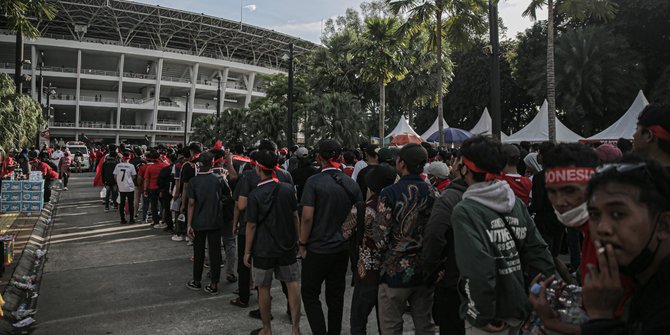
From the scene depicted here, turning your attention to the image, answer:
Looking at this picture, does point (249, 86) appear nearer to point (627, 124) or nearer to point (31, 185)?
point (31, 185)

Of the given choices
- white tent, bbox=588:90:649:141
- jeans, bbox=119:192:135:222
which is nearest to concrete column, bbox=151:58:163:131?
jeans, bbox=119:192:135:222

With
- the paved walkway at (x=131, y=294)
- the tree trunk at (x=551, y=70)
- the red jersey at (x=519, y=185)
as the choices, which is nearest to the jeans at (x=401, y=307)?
the paved walkway at (x=131, y=294)

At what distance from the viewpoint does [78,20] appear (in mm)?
55438

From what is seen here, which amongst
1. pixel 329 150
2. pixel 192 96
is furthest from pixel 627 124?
pixel 192 96

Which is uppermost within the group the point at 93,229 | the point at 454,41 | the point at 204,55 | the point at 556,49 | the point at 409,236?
the point at 204,55

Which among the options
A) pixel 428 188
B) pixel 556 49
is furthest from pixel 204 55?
pixel 428 188

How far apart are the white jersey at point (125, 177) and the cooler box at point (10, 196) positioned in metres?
3.25

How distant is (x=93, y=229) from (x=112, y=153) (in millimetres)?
2657

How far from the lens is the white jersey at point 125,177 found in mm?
10477

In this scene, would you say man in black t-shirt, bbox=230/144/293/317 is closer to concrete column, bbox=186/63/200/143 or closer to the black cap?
the black cap

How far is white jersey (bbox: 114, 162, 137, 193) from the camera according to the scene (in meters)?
10.5

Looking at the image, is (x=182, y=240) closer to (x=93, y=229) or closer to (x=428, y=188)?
(x=93, y=229)

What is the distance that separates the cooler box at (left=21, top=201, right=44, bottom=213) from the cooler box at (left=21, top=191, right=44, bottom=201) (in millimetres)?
91

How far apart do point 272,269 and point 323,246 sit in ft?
2.36
